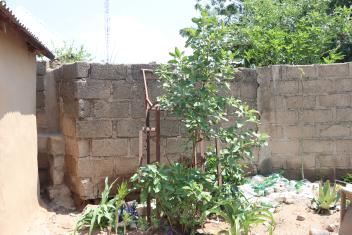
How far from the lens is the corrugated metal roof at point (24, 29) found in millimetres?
3264

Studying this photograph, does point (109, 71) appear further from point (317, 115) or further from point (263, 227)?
point (317, 115)

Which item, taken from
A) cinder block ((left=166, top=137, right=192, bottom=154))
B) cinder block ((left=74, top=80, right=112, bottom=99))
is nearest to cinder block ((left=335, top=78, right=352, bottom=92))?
cinder block ((left=166, top=137, right=192, bottom=154))

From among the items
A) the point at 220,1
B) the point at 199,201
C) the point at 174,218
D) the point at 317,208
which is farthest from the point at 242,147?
the point at 220,1

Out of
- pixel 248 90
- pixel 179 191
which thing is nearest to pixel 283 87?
pixel 248 90

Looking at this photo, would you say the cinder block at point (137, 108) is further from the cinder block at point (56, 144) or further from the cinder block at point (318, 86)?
the cinder block at point (318, 86)

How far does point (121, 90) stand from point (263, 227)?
2.28 metres

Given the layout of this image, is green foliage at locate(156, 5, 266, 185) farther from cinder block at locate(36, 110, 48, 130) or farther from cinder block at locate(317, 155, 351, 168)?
cinder block at locate(317, 155, 351, 168)

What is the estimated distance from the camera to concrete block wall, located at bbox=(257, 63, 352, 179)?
19.0 feet

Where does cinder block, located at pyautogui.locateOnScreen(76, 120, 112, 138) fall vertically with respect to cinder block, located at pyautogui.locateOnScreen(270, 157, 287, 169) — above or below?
above

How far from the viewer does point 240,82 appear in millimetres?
5648

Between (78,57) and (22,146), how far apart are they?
8.45 ft

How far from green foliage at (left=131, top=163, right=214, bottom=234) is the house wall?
0.85 m

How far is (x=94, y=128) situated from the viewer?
15.8 ft

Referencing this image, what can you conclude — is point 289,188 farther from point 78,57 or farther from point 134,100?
point 78,57
